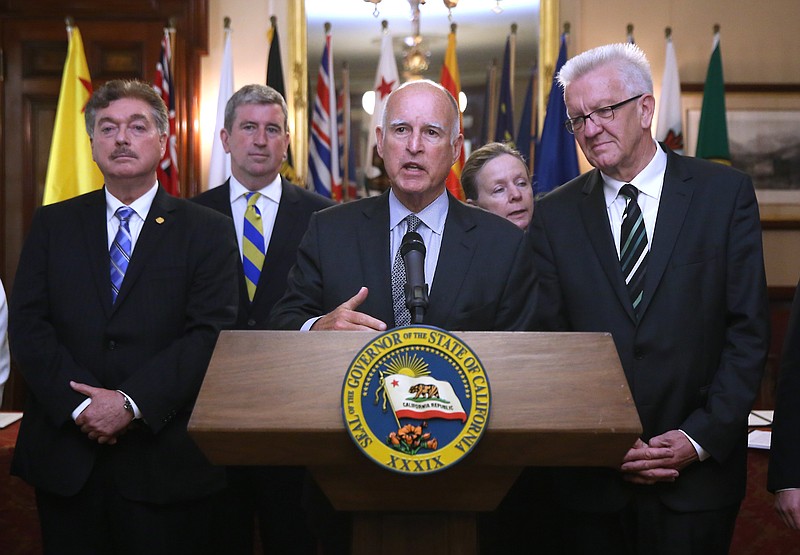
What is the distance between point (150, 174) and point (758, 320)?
182 centimetres

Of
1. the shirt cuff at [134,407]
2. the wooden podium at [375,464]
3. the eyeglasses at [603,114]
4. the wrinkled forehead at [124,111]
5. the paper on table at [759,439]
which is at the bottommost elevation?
the paper on table at [759,439]

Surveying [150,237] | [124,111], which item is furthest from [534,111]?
[150,237]

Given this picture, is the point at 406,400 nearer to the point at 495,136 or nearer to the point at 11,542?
the point at 11,542

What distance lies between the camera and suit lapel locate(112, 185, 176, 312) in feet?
8.72

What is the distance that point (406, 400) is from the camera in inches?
61.5

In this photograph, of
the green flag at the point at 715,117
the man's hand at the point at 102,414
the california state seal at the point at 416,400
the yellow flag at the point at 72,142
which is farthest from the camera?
the green flag at the point at 715,117

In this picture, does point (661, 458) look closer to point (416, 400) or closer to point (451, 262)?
point (451, 262)

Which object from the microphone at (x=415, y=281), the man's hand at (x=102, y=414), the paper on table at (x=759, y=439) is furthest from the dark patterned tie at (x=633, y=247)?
the man's hand at (x=102, y=414)

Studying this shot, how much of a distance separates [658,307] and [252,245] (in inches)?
67.4

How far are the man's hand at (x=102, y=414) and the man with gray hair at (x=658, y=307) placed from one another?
3.87 ft

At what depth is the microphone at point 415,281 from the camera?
1.81 m

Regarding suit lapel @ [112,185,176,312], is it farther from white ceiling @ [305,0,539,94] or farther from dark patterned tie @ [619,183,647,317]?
white ceiling @ [305,0,539,94]

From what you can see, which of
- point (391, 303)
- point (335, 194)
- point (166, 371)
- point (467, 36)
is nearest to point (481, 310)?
point (391, 303)

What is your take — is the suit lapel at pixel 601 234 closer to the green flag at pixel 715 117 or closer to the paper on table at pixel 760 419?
the paper on table at pixel 760 419
